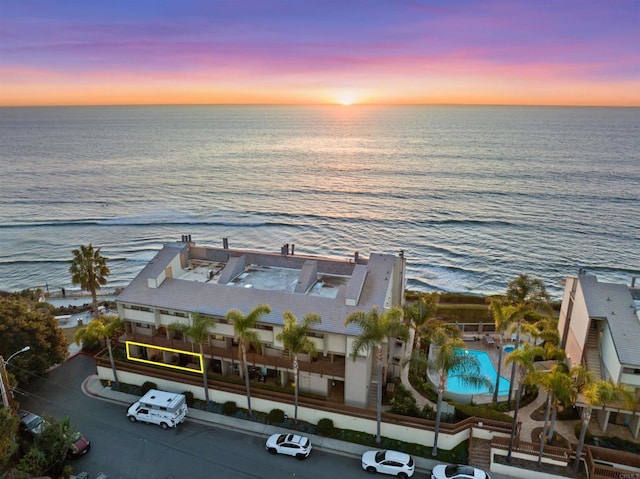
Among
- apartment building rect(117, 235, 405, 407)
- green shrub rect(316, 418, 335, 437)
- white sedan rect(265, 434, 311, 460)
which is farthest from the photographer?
apartment building rect(117, 235, 405, 407)

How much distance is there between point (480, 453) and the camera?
2750 centimetres

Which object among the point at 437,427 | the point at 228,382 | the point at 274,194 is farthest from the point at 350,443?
the point at 274,194

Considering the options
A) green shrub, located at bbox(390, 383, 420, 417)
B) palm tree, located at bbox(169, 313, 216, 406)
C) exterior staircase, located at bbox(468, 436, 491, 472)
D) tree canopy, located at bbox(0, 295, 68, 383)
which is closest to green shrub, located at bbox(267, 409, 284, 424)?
palm tree, located at bbox(169, 313, 216, 406)

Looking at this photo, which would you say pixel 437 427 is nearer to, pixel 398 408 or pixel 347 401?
pixel 398 408

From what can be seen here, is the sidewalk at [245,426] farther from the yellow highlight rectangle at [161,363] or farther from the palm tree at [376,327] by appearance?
the palm tree at [376,327]

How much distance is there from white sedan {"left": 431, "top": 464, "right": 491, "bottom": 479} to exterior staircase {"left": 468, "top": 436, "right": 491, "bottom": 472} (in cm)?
155

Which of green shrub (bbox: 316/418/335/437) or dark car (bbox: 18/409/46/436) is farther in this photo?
green shrub (bbox: 316/418/335/437)

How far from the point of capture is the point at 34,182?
12194 cm

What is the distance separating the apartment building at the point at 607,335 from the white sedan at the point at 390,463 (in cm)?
1316

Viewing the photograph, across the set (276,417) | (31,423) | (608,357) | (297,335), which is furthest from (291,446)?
(608,357)

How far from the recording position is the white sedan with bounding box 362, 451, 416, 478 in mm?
25828

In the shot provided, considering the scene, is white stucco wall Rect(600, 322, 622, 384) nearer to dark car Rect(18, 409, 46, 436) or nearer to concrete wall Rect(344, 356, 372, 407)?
concrete wall Rect(344, 356, 372, 407)

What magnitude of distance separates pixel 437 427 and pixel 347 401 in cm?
652

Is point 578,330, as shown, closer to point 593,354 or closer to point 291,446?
point 593,354
